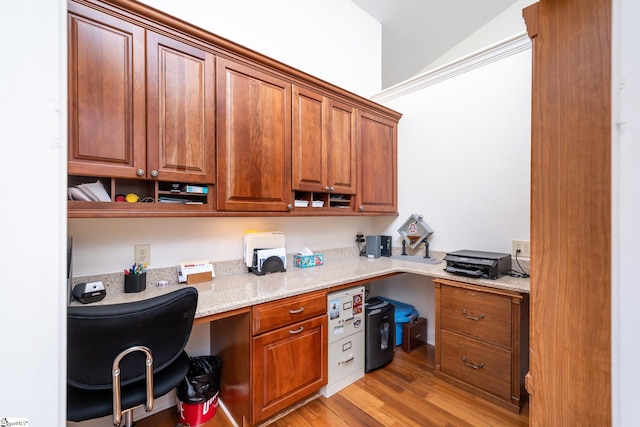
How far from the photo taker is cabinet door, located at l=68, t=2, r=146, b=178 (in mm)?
1215

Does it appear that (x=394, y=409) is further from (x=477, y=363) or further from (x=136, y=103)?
(x=136, y=103)

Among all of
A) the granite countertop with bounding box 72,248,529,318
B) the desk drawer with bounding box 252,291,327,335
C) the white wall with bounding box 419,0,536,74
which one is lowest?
the desk drawer with bounding box 252,291,327,335

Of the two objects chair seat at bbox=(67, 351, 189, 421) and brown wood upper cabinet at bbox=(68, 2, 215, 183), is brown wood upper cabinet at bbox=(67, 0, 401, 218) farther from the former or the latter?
chair seat at bbox=(67, 351, 189, 421)

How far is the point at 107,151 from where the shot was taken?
1.29 meters

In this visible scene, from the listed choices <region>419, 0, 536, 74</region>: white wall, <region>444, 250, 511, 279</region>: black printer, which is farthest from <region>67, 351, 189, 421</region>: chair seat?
<region>419, 0, 536, 74</region>: white wall

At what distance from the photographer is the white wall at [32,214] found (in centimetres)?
35

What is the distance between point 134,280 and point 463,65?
3.05m

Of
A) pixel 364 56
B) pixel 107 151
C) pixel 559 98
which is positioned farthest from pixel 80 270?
pixel 364 56

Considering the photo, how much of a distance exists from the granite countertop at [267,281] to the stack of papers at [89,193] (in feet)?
1.68

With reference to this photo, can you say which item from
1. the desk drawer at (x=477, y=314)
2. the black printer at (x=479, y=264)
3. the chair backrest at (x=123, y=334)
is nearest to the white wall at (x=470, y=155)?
the black printer at (x=479, y=264)

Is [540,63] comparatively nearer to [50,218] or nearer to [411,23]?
[50,218]

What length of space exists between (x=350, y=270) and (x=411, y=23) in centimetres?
285

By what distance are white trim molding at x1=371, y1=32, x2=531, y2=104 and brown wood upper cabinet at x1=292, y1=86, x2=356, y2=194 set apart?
81 cm

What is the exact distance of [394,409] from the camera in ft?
5.75
